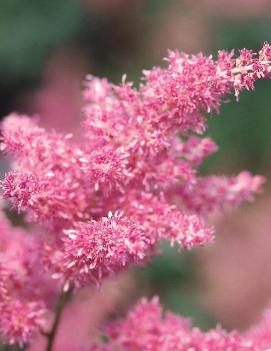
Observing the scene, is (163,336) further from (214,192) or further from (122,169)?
(122,169)

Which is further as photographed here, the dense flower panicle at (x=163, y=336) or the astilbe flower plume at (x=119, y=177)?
the dense flower panicle at (x=163, y=336)

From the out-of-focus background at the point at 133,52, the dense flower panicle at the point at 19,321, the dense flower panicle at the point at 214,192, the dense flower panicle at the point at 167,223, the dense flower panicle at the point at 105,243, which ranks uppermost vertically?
the out-of-focus background at the point at 133,52

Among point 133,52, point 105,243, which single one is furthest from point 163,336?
point 133,52

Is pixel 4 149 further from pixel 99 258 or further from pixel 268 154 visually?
pixel 268 154

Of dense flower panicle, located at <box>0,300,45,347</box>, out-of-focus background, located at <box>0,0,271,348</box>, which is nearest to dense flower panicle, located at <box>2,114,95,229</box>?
dense flower panicle, located at <box>0,300,45,347</box>

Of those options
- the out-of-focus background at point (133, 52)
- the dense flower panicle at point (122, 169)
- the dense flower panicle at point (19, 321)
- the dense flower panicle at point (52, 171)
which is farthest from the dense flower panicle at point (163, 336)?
the out-of-focus background at point (133, 52)

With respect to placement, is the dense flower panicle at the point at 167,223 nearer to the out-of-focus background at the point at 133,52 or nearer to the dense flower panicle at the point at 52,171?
the dense flower panicle at the point at 52,171

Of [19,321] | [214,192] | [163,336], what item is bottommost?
[19,321]

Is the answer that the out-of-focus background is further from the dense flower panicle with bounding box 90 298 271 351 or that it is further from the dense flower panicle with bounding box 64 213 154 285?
the dense flower panicle with bounding box 64 213 154 285
